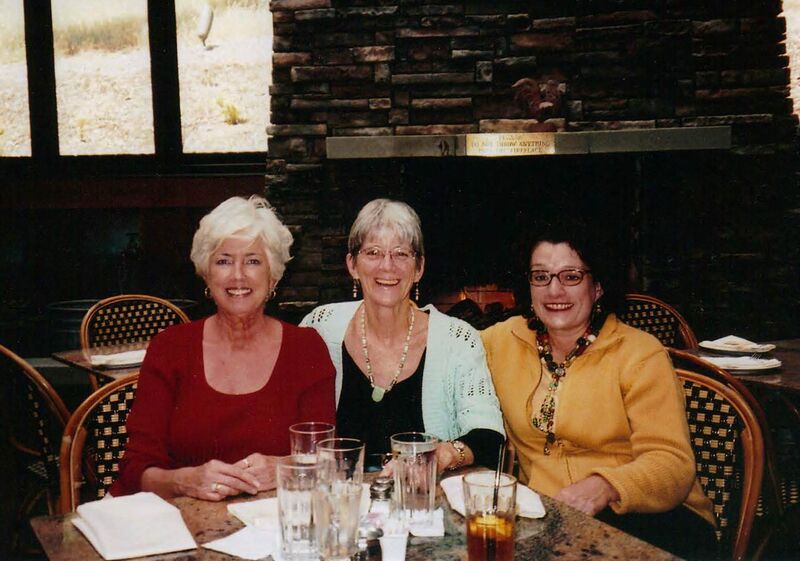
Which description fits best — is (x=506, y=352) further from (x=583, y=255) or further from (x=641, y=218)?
(x=641, y=218)

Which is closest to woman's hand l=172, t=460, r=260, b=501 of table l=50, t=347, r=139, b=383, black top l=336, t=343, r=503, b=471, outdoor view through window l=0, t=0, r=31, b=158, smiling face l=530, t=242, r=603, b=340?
black top l=336, t=343, r=503, b=471

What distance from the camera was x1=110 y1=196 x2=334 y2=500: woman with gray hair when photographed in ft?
5.88

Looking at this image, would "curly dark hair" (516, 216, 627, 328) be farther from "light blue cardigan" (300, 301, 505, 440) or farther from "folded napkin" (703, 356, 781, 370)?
"folded napkin" (703, 356, 781, 370)

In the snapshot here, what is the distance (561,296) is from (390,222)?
1.69 ft

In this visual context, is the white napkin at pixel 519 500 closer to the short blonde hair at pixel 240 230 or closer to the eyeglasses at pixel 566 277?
the eyeglasses at pixel 566 277

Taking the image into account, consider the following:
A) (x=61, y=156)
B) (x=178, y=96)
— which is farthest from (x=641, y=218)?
(x=61, y=156)

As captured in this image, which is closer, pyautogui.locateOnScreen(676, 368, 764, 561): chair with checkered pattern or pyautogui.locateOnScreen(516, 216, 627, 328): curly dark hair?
pyautogui.locateOnScreen(676, 368, 764, 561): chair with checkered pattern

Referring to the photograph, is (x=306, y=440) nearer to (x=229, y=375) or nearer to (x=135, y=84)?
(x=229, y=375)

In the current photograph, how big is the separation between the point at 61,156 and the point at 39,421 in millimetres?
3481

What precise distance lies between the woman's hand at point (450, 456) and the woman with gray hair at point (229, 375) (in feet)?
1.15

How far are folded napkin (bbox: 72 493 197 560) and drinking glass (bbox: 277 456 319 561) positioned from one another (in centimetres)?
16

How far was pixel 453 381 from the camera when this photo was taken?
6.56ft

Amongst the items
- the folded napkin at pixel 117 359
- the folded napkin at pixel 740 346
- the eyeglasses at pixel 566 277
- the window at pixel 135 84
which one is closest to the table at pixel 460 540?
the eyeglasses at pixel 566 277

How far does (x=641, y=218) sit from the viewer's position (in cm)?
421
